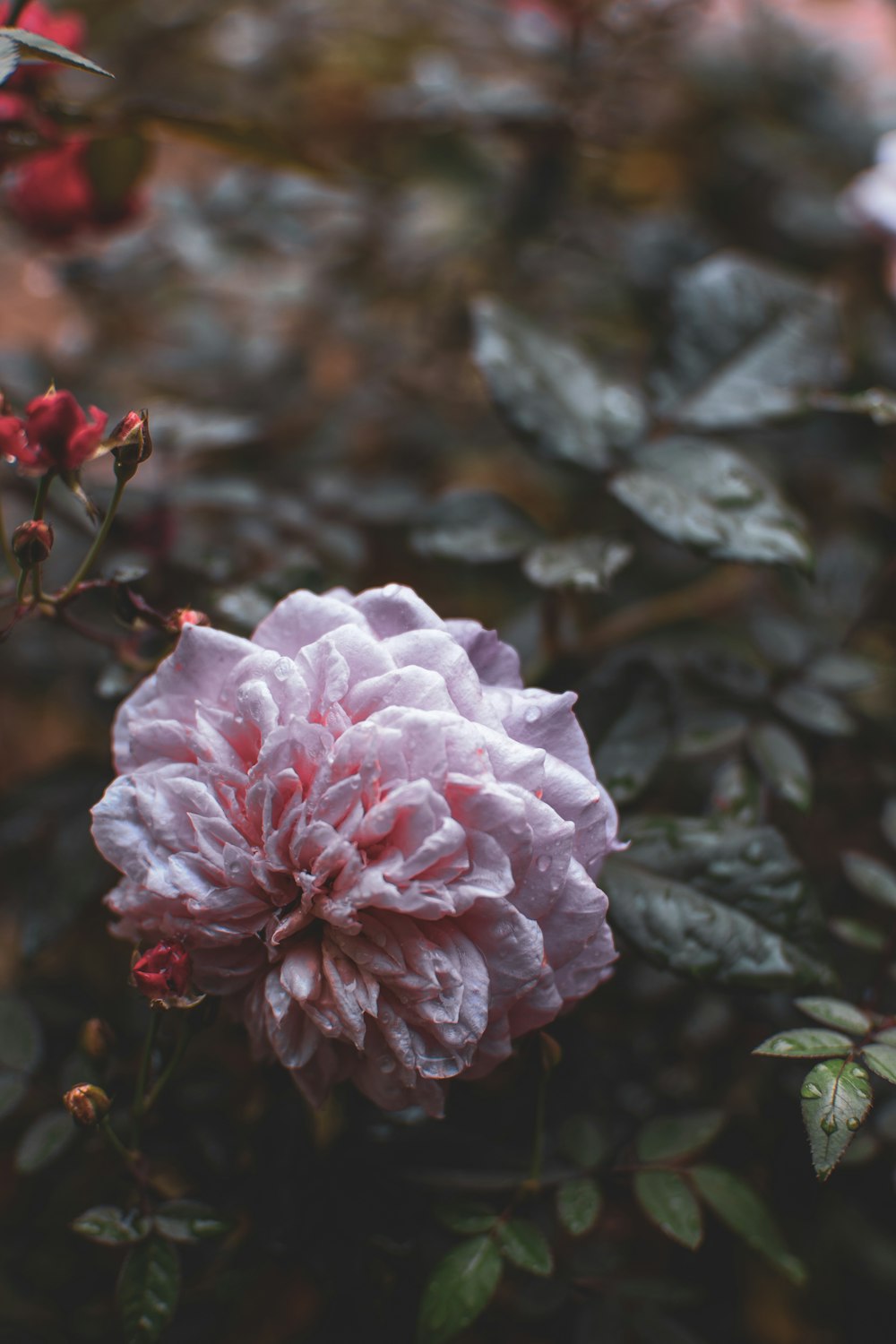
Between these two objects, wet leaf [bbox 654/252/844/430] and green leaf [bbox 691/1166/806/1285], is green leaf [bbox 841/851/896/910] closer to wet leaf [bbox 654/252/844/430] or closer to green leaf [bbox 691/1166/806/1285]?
green leaf [bbox 691/1166/806/1285]

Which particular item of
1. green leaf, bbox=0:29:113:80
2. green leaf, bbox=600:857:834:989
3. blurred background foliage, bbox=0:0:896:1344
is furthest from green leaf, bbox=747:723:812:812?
green leaf, bbox=0:29:113:80

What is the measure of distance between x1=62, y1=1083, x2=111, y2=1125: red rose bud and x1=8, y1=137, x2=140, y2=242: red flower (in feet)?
2.66

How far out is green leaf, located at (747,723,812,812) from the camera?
0.64 metres

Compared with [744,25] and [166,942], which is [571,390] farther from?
[744,25]

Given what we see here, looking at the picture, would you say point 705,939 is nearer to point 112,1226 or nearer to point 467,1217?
point 467,1217

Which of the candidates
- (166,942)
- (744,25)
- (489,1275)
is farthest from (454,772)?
(744,25)

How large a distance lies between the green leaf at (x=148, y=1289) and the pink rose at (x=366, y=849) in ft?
0.41

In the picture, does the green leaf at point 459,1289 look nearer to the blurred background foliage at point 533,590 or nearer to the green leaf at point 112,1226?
the blurred background foliage at point 533,590

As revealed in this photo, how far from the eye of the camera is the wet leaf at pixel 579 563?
63 centimetres

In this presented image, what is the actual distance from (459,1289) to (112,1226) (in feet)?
0.61

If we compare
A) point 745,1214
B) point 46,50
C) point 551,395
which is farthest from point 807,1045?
point 46,50

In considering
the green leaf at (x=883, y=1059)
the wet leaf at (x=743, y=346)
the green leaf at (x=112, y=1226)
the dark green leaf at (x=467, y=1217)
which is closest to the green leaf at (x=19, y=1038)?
the green leaf at (x=112, y=1226)

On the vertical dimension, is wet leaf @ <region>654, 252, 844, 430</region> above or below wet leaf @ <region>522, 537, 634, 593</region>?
above

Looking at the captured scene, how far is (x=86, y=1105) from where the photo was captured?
0.47 metres
